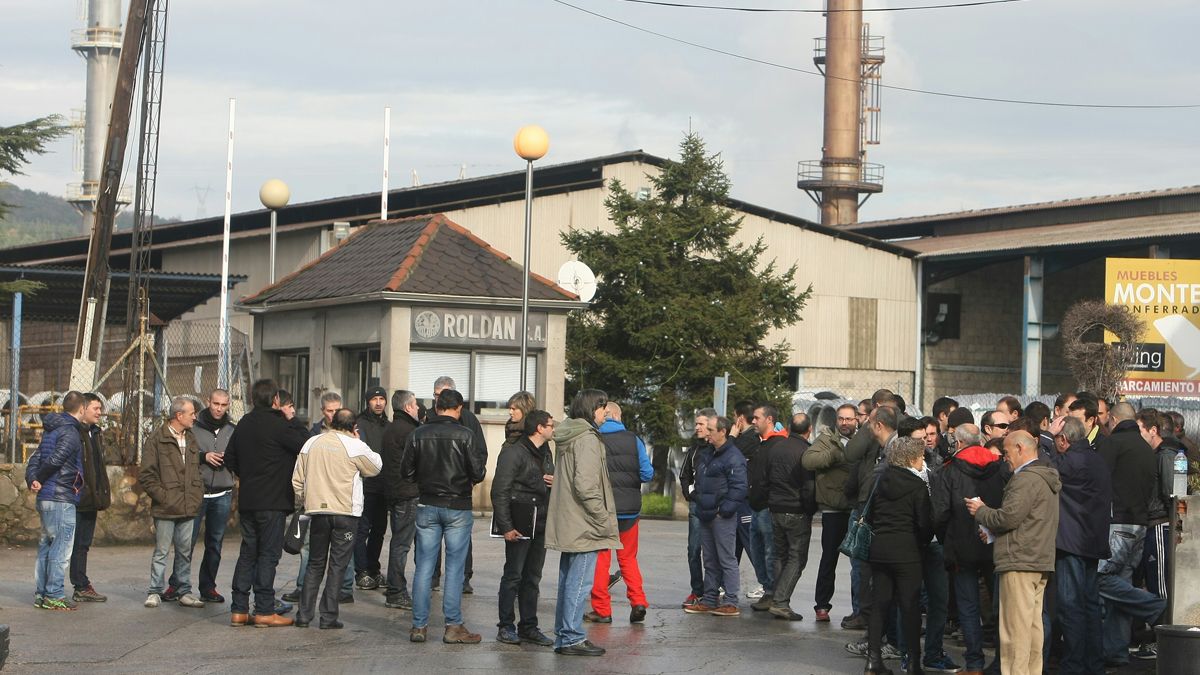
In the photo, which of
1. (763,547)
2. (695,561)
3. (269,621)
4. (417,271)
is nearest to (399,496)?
(269,621)

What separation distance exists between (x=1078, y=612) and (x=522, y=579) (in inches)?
163

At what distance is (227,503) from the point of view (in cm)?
1380

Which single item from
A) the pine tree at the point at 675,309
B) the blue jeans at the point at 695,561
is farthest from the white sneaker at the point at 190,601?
the pine tree at the point at 675,309

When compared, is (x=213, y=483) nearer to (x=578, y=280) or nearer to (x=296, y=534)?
(x=296, y=534)

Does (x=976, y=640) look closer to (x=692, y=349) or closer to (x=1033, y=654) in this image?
(x=1033, y=654)

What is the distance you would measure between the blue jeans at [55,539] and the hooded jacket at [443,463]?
134 inches

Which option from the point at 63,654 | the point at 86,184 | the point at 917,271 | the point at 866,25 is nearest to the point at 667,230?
the point at 917,271

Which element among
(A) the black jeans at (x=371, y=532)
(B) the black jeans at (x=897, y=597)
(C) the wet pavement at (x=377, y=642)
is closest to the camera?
(B) the black jeans at (x=897, y=597)

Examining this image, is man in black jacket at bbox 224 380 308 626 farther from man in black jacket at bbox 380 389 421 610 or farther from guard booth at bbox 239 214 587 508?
guard booth at bbox 239 214 587 508

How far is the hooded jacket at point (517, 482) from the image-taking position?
11.6m

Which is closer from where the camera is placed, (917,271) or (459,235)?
(459,235)

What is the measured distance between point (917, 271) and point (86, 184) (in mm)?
45008

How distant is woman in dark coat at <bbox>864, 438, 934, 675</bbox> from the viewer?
1067 centimetres

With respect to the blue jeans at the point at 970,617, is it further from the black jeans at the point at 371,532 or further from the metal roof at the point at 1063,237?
the metal roof at the point at 1063,237
